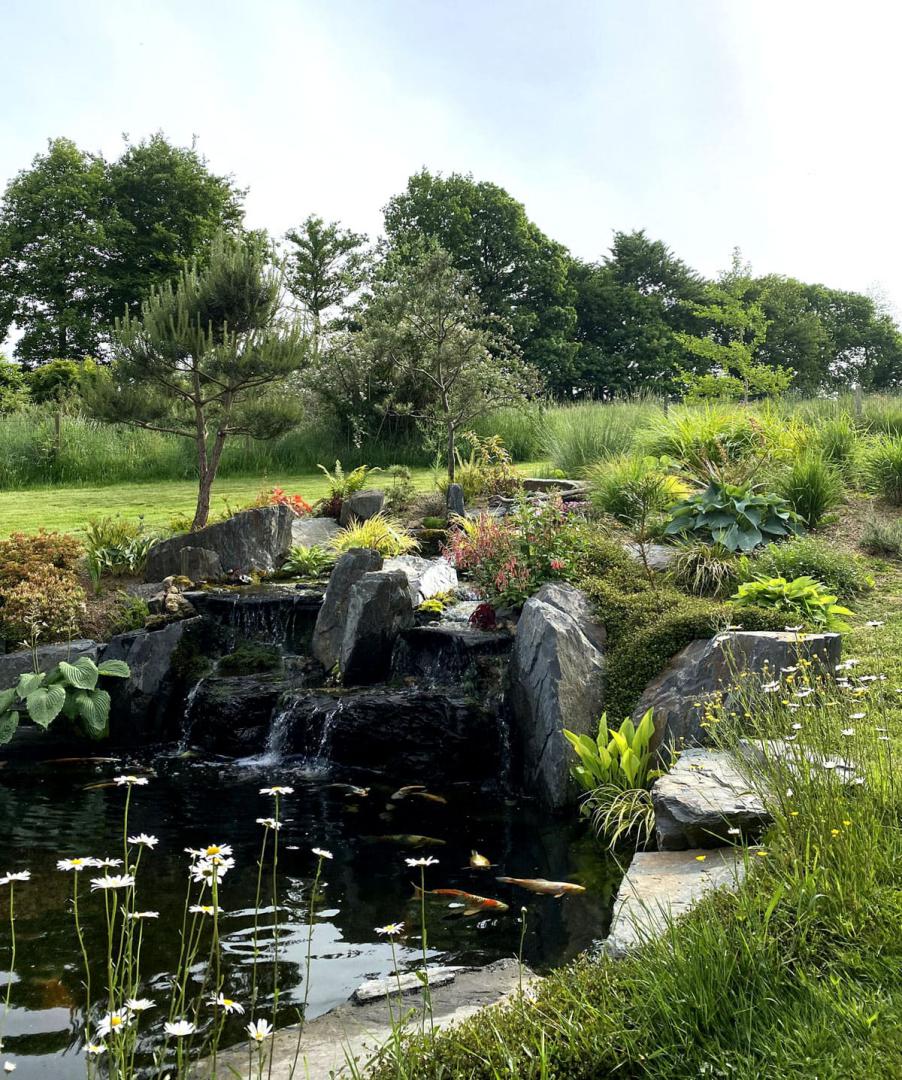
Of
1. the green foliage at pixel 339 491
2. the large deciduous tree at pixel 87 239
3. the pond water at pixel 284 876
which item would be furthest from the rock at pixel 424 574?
the large deciduous tree at pixel 87 239

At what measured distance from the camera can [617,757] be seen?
573 cm

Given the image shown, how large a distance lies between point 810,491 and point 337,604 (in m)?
5.15

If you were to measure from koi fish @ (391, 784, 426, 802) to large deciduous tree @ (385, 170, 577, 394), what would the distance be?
3041 cm

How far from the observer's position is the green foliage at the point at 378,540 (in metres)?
10.3

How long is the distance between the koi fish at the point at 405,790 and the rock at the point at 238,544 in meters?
4.31

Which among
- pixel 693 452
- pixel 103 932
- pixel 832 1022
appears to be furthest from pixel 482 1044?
pixel 693 452

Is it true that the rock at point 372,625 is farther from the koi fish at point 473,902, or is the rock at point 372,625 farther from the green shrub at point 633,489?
the koi fish at point 473,902

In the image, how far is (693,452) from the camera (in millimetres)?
11016

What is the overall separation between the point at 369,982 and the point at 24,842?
2.87m

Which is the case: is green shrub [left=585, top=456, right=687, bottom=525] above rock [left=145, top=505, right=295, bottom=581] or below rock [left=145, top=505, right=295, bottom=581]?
above

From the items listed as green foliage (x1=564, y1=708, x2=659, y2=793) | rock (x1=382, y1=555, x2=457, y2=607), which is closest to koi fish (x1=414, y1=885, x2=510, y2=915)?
green foliage (x1=564, y1=708, x2=659, y2=793)

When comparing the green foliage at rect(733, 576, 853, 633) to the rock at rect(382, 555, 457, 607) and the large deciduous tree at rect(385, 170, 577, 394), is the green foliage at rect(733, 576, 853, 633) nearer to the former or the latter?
the rock at rect(382, 555, 457, 607)

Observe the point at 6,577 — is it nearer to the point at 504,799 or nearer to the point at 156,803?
the point at 156,803

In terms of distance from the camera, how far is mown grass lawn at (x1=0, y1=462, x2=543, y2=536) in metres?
12.9
